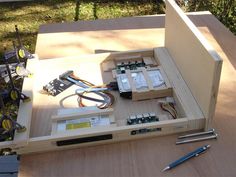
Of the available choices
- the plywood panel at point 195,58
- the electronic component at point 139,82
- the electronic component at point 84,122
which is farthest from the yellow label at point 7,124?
the plywood panel at point 195,58

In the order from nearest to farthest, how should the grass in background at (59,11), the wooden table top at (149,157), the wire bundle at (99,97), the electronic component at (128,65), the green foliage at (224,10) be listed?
1. the wooden table top at (149,157)
2. the wire bundle at (99,97)
3. the electronic component at (128,65)
4. the green foliage at (224,10)
5. the grass in background at (59,11)

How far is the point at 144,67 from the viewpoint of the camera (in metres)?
1.28

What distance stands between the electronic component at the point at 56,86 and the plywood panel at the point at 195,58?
0.43 meters

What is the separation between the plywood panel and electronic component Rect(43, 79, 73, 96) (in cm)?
43

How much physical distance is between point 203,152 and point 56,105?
0.52 m

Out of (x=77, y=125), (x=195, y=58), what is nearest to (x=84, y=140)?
(x=77, y=125)

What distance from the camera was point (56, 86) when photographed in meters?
1.23

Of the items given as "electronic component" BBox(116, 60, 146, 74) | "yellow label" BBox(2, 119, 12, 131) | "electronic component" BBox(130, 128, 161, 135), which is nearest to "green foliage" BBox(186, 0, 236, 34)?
"electronic component" BBox(116, 60, 146, 74)

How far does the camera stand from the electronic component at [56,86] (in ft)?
3.96

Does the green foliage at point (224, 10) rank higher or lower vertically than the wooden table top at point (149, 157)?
higher

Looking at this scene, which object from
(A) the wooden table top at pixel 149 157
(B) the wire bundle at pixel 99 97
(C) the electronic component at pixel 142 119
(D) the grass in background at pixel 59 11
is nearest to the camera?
(A) the wooden table top at pixel 149 157

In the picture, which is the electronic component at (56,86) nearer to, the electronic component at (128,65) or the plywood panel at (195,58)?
the electronic component at (128,65)

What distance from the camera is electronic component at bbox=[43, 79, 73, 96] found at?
1.21m

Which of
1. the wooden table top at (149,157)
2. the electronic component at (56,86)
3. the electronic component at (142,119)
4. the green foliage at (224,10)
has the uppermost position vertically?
the green foliage at (224,10)
